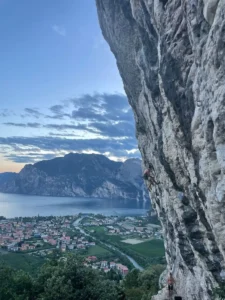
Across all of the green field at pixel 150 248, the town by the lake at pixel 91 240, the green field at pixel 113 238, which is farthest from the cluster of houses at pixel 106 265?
the green field at pixel 113 238

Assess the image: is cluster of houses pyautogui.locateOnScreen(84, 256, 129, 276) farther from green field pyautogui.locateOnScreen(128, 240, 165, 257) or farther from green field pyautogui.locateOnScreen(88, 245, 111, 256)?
green field pyautogui.locateOnScreen(128, 240, 165, 257)

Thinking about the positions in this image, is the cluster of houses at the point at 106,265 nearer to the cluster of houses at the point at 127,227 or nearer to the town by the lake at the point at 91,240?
the town by the lake at the point at 91,240

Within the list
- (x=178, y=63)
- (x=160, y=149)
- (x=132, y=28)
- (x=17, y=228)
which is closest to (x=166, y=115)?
(x=160, y=149)

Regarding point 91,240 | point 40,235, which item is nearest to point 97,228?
point 40,235

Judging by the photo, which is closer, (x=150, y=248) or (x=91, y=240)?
(x=150, y=248)

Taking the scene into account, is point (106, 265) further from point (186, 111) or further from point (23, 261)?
point (186, 111)
